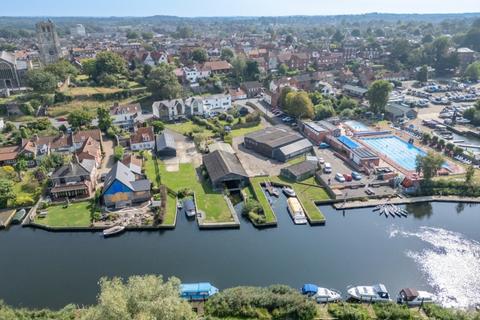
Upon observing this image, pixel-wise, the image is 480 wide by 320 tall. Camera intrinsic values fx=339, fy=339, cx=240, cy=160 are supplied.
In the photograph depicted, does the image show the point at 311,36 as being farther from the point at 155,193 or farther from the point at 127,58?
the point at 155,193

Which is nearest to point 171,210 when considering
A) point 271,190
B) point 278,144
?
point 271,190

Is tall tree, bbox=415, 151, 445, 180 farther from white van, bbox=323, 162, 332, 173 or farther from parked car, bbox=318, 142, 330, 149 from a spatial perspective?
parked car, bbox=318, 142, 330, 149

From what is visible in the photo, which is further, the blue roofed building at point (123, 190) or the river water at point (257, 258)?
the blue roofed building at point (123, 190)

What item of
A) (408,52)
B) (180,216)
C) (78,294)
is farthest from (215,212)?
(408,52)

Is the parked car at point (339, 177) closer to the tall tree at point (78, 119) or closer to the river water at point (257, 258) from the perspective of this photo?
the river water at point (257, 258)

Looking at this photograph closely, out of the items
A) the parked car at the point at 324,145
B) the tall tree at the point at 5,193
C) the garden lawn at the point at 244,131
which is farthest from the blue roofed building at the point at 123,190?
the parked car at the point at 324,145

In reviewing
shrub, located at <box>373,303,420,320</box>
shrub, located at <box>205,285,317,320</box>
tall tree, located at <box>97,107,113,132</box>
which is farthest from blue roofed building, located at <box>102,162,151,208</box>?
shrub, located at <box>373,303,420,320</box>
